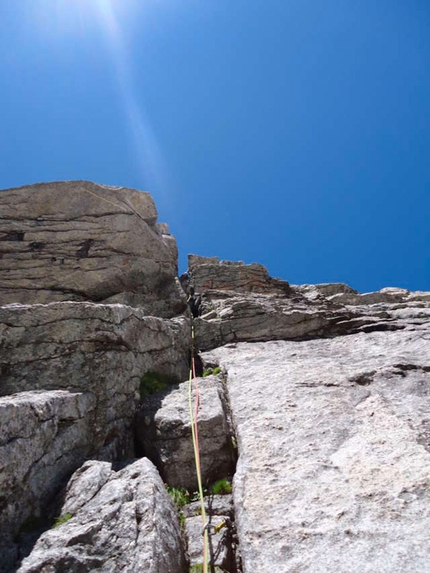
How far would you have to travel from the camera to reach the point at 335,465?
267 inches

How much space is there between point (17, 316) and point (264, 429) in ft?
23.5

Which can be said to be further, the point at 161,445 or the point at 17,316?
the point at 17,316

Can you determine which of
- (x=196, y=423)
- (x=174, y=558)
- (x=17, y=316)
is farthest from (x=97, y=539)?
(x=17, y=316)

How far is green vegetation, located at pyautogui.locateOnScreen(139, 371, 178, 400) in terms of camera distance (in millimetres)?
11033

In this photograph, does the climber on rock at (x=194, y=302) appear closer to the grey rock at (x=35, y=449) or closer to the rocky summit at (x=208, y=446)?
the rocky summit at (x=208, y=446)

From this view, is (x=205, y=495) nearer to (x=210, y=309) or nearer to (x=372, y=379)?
(x=372, y=379)

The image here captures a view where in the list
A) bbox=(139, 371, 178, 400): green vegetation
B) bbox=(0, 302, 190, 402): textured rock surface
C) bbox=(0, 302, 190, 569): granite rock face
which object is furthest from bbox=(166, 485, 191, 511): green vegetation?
bbox=(139, 371, 178, 400): green vegetation

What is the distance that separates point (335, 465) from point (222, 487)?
8.42 feet

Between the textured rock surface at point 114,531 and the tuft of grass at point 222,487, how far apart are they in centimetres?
127

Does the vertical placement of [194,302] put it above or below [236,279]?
below

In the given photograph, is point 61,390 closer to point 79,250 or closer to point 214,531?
point 214,531

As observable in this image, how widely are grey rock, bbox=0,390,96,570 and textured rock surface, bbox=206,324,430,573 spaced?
141 inches

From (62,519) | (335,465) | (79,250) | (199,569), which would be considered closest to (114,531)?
(62,519)

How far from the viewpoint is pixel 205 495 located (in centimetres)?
786
